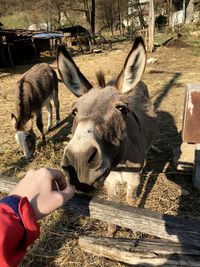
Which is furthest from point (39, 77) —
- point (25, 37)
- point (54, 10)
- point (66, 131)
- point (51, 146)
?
point (54, 10)

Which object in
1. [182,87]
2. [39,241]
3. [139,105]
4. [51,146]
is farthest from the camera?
[182,87]

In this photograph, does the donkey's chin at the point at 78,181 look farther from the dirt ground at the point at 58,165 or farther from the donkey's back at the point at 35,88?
the donkey's back at the point at 35,88

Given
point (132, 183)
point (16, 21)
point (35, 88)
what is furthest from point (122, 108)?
point (16, 21)

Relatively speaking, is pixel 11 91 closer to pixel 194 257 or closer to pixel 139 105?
pixel 139 105

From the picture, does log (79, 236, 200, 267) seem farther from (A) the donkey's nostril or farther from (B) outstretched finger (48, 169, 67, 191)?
(B) outstretched finger (48, 169, 67, 191)

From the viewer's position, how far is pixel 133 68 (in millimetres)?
2459

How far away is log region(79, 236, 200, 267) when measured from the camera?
217cm

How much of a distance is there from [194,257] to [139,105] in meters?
2.38

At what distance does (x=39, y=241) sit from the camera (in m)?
3.40

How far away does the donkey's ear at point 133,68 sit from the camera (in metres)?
2.31

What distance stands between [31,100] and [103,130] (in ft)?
15.5

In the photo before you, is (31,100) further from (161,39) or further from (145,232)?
(161,39)

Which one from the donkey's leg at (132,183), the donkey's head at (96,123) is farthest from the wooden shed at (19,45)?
the donkey's head at (96,123)

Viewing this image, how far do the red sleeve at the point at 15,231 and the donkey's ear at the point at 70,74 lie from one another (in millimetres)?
1533
